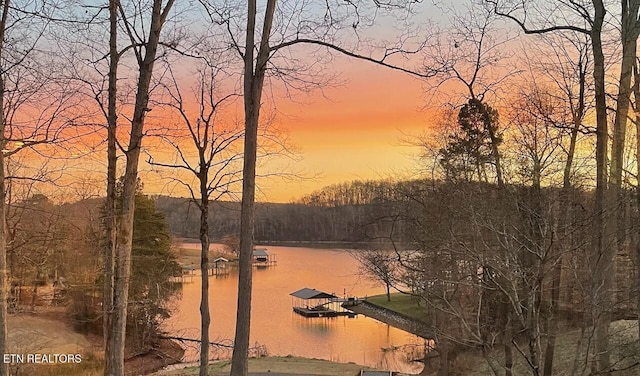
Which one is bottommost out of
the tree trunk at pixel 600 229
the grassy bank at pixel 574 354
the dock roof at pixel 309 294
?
the dock roof at pixel 309 294

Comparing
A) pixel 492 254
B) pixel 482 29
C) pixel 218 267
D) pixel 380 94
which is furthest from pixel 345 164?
pixel 218 267

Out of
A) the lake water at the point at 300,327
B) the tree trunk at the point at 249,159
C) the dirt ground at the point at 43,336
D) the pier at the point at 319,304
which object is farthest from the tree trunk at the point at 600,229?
the pier at the point at 319,304

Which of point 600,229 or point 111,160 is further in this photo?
point 111,160

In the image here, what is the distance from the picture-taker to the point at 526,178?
8.52 m

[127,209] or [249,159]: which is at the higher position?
[249,159]

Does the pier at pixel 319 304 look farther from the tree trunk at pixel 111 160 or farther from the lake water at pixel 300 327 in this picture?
the tree trunk at pixel 111 160

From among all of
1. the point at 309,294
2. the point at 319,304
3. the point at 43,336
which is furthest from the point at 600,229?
the point at 319,304

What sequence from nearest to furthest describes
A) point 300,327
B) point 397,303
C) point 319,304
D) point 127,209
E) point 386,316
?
point 127,209, point 300,327, point 386,316, point 397,303, point 319,304

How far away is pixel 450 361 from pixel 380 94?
23.8ft

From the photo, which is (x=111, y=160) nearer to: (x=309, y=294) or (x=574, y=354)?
(x=574, y=354)

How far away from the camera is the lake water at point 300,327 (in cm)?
1880

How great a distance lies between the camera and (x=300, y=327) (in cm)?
2522

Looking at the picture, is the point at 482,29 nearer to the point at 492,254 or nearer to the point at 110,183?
the point at 492,254

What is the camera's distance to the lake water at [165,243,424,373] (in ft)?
61.7
